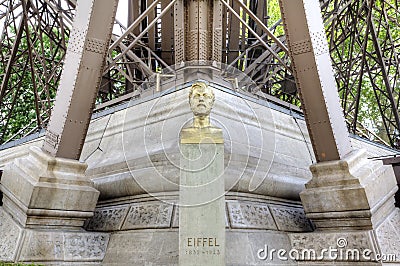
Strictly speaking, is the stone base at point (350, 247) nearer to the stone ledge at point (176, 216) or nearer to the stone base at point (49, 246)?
the stone ledge at point (176, 216)

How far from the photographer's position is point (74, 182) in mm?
5461

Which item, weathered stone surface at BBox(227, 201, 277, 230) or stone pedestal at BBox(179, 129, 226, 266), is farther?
weathered stone surface at BBox(227, 201, 277, 230)

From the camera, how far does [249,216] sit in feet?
18.0

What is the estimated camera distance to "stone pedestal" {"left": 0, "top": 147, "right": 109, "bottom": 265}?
5.00m

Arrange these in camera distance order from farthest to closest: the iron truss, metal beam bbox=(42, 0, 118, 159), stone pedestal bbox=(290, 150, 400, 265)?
the iron truss < metal beam bbox=(42, 0, 118, 159) < stone pedestal bbox=(290, 150, 400, 265)

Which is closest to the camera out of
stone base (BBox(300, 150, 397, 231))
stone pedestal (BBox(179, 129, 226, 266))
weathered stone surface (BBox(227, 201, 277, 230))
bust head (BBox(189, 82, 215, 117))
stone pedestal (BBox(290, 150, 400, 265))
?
stone pedestal (BBox(179, 129, 226, 266))

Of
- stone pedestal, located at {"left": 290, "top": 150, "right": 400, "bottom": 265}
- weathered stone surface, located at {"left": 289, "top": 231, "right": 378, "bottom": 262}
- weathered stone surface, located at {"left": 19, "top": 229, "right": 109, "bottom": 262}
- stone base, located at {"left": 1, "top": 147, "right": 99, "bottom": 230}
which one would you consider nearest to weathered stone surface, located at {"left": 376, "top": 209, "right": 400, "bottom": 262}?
stone pedestal, located at {"left": 290, "top": 150, "right": 400, "bottom": 265}

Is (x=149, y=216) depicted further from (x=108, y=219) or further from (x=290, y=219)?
(x=290, y=219)

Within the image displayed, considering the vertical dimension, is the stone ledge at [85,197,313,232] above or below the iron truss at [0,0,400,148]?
below

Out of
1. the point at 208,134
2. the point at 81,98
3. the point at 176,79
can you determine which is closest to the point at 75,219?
the point at 81,98

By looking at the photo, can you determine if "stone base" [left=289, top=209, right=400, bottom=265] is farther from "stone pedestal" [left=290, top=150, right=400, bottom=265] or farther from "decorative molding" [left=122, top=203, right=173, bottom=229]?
"decorative molding" [left=122, top=203, right=173, bottom=229]

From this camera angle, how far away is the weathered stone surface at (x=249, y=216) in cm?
532

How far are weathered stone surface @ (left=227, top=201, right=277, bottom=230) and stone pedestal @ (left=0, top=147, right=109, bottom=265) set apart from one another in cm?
171

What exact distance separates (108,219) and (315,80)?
137 inches
